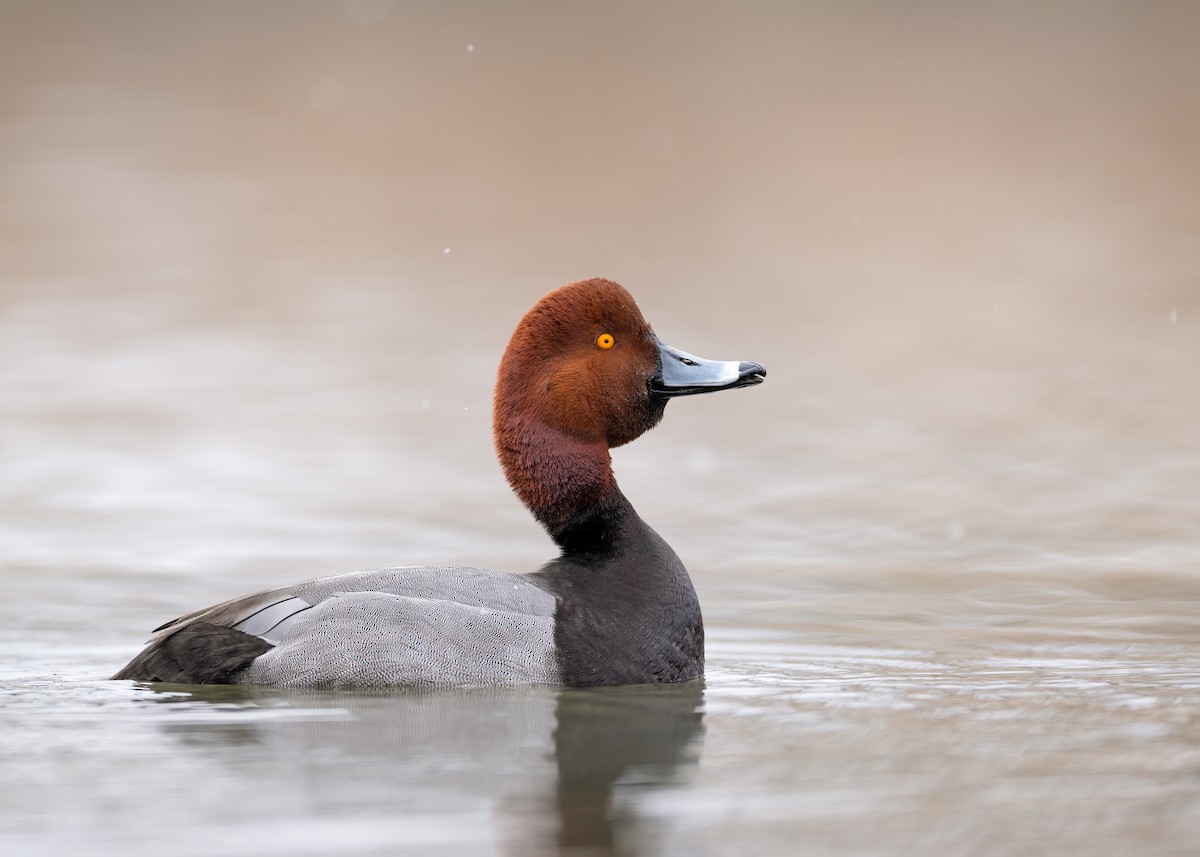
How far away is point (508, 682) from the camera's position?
604cm

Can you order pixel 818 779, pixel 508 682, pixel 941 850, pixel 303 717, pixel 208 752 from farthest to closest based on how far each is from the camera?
pixel 508 682 → pixel 303 717 → pixel 208 752 → pixel 818 779 → pixel 941 850

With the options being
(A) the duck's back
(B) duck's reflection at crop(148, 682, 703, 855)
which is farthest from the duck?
(B) duck's reflection at crop(148, 682, 703, 855)

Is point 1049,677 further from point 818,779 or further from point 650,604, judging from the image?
point 818,779

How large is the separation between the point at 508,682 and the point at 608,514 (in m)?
0.92

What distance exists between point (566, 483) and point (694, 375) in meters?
0.71

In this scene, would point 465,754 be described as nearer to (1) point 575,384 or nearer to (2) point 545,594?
(2) point 545,594

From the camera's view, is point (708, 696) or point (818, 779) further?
point (708, 696)

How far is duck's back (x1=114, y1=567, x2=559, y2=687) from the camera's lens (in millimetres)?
6059

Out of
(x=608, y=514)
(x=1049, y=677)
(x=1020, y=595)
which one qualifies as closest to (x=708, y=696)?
(x=608, y=514)

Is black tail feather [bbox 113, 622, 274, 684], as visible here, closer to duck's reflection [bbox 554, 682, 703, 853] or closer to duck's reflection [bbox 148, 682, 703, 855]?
duck's reflection [bbox 148, 682, 703, 855]

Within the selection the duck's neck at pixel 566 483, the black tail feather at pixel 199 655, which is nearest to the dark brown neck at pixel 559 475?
the duck's neck at pixel 566 483

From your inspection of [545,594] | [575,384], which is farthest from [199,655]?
[575,384]

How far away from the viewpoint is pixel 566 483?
21.6 feet

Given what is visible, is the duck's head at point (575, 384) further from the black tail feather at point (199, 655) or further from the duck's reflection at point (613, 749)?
the black tail feather at point (199, 655)
